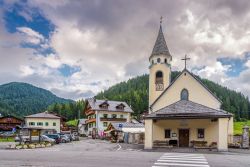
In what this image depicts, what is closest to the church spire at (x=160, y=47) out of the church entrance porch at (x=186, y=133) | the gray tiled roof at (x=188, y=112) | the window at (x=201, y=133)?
the gray tiled roof at (x=188, y=112)

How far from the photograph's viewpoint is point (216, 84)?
176 m

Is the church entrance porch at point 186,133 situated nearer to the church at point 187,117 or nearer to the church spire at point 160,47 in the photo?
the church at point 187,117

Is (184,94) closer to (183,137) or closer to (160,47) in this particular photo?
(183,137)

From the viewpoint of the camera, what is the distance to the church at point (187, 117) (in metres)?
31.0

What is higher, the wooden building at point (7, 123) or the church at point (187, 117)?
the church at point (187, 117)

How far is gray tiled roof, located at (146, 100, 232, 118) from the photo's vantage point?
3056 centimetres

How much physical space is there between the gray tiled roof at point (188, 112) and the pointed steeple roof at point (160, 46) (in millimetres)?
10324

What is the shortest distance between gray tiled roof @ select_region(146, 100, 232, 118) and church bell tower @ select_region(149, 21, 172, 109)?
7654 millimetres

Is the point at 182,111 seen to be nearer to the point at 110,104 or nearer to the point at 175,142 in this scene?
the point at 175,142

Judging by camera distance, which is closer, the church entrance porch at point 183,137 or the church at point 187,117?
the church at point 187,117

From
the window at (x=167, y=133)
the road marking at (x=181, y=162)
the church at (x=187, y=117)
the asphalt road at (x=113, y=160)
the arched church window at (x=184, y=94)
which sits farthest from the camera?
the arched church window at (x=184, y=94)

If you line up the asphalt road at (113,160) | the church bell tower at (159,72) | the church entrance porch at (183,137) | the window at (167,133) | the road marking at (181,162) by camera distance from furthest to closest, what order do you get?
1. the church bell tower at (159,72)
2. the window at (167,133)
3. the church entrance porch at (183,137)
4. the road marking at (181,162)
5. the asphalt road at (113,160)

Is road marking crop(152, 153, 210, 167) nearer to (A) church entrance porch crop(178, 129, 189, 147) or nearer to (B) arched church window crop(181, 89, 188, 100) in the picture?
(A) church entrance porch crop(178, 129, 189, 147)

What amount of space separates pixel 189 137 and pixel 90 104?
4207 centimetres
